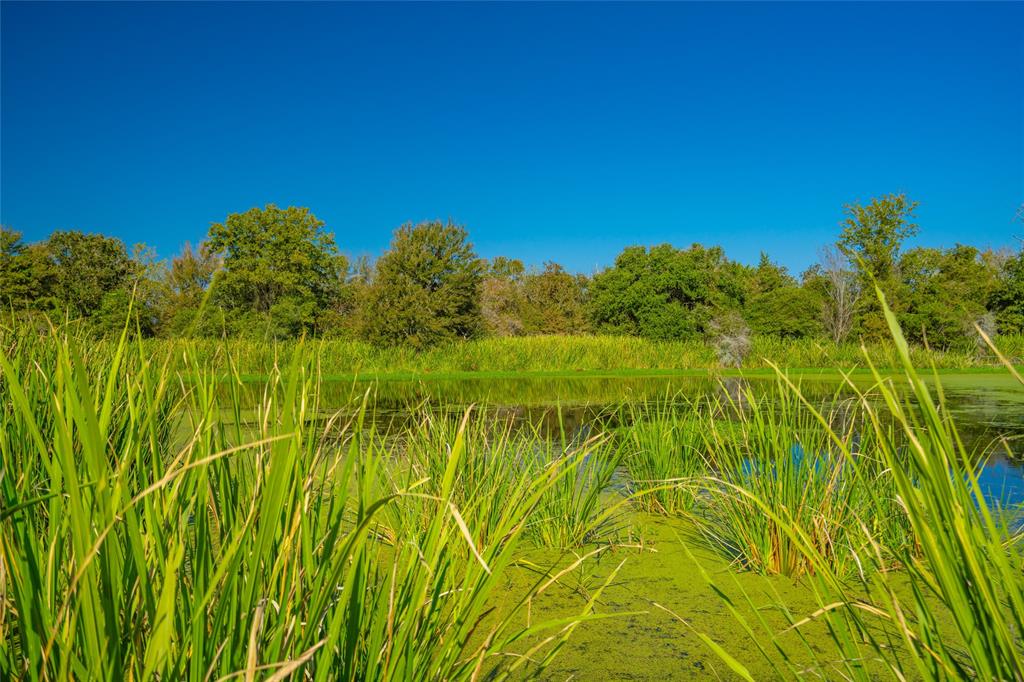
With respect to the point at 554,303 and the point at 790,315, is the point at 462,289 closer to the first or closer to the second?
the point at 790,315

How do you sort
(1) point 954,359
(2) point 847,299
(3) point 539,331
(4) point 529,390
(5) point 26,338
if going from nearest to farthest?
(5) point 26,338
(4) point 529,390
(1) point 954,359
(2) point 847,299
(3) point 539,331

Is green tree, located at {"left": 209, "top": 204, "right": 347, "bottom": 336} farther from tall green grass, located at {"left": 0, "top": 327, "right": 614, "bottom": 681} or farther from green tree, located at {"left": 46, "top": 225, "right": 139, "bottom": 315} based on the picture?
tall green grass, located at {"left": 0, "top": 327, "right": 614, "bottom": 681}

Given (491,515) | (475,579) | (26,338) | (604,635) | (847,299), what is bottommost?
(604,635)

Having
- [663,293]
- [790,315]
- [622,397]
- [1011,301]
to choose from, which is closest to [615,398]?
[622,397]

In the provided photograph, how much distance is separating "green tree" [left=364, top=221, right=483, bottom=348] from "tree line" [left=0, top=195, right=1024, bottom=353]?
0.03 m

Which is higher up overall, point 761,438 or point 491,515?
point 761,438

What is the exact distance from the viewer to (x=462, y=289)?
668 inches

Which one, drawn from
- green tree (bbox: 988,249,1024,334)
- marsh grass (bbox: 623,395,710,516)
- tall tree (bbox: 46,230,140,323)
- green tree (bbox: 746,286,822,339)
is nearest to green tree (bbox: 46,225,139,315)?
tall tree (bbox: 46,230,140,323)

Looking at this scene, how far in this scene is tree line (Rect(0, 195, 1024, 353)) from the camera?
16703 mm

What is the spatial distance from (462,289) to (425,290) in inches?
38.4

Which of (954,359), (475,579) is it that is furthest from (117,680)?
(954,359)

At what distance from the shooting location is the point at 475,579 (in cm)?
104

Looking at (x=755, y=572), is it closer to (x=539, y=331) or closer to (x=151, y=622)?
(x=151, y=622)

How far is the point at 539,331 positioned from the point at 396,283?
1381 cm
